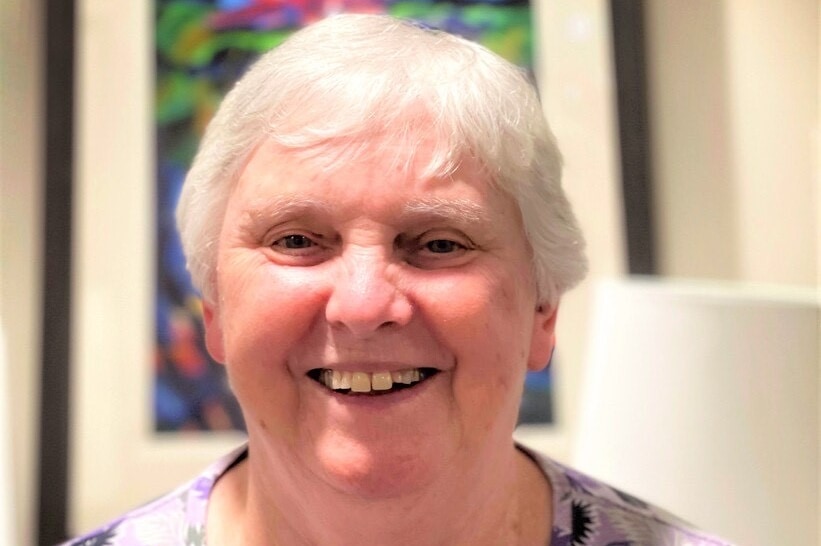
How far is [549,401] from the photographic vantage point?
175 cm

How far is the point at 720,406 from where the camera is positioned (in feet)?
4.10

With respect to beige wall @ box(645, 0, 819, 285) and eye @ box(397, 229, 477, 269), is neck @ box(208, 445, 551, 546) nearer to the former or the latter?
eye @ box(397, 229, 477, 269)

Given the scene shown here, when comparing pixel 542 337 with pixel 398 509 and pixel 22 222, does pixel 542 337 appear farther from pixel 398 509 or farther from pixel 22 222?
pixel 22 222

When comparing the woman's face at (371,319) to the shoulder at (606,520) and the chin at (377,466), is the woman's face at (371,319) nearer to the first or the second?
the chin at (377,466)

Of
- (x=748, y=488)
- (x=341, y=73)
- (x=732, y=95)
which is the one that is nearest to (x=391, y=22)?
(x=341, y=73)

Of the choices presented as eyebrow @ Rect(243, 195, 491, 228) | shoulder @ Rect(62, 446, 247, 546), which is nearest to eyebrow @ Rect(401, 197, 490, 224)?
eyebrow @ Rect(243, 195, 491, 228)

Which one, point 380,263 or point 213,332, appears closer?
point 380,263

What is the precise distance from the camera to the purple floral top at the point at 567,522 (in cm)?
102

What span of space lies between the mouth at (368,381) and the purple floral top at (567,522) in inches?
14.3

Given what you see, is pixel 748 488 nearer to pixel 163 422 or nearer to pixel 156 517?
pixel 156 517

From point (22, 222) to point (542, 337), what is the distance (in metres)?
1.30

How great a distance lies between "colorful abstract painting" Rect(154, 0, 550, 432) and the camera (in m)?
1.64

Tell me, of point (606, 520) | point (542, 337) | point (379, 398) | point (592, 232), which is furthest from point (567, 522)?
point (592, 232)

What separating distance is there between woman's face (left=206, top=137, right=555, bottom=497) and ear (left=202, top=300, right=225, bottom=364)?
4.5 inches
